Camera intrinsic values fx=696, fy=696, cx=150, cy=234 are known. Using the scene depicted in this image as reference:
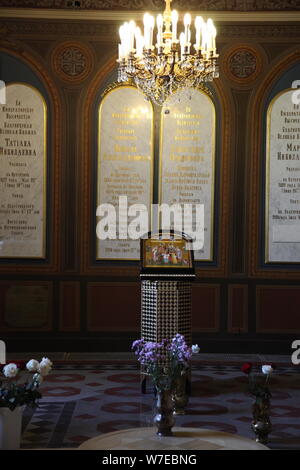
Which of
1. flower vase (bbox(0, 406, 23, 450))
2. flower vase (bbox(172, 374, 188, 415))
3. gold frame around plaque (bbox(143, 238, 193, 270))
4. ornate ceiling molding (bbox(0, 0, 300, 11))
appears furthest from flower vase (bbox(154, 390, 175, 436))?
ornate ceiling molding (bbox(0, 0, 300, 11))

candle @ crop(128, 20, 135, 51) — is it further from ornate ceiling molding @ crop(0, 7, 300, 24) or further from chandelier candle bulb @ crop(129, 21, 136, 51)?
ornate ceiling molding @ crop(0, 7, 300, 24)

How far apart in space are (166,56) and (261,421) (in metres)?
3.07

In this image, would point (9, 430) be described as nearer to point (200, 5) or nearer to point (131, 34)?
point (131, 34)

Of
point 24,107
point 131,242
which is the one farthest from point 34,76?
point 131,242

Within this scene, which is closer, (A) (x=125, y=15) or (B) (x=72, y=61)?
(A) (x=125, y=15)

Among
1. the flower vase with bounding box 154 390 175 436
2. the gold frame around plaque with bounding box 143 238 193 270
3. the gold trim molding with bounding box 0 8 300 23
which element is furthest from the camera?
the gold trim molding with bounding box 0 8 300 23

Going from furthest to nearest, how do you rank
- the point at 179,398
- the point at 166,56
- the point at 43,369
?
the point at 166,56 → the point at 179,398 → the point at 43,369

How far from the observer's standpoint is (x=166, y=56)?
19.4 feet

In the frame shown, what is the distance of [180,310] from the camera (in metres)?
6.52

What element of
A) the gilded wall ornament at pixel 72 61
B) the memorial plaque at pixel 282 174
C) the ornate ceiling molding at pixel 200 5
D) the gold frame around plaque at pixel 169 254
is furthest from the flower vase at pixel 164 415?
the ornate ceiling molding at pixel 200 5

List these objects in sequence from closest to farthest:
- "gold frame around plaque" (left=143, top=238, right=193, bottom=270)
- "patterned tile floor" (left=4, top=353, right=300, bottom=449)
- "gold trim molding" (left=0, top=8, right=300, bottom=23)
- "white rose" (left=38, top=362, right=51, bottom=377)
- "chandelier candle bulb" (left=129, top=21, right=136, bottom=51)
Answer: "white rose" (left=38, top=362, right=51, bottom=377) → "patterned tile floor" (left=4, top=353, right=300, bottom=449) → "chandelier candle bulb" (left=129, top=21, right=136, bottom=51) → "gold frame around plaque" (left=143, top=238, right=193, bottom=270) → "gold trim molding" (left=0, top=8, right=300, bottom=23)

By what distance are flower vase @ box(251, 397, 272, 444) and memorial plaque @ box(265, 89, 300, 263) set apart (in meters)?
3.85

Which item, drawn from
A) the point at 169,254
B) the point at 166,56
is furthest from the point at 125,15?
the point at 169,254

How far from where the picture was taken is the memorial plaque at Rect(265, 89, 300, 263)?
28.4 ft
